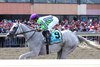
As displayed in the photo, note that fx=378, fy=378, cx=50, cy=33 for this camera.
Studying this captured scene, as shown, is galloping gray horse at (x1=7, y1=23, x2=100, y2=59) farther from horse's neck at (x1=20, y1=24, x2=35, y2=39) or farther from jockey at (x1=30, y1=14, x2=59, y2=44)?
jockey at (x1=30, y1=14, x2=59, y2=44)

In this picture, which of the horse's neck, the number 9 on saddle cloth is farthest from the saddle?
the horse's neck

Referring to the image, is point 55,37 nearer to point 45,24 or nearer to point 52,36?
point 52,36

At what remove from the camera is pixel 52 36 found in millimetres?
9234

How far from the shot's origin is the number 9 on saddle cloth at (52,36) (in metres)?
9.15

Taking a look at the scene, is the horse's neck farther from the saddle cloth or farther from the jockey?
the saddle cloth

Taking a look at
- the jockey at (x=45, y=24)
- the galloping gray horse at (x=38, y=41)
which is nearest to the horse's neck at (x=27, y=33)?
the galloping gray horse at (x=38, y=41)

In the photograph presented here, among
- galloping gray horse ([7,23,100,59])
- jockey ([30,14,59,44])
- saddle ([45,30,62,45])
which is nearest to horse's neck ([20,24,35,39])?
galloping gray horse ([7,23,100,59])

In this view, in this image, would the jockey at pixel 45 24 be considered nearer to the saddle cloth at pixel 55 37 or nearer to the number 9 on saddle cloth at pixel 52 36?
the number 9 on saddle cloth at pixel 52 36

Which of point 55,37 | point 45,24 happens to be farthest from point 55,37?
point 45,24

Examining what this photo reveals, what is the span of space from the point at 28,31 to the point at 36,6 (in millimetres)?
27435

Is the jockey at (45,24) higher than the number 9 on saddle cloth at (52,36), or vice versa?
the jockey at (45,24)

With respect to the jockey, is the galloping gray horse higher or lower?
lower

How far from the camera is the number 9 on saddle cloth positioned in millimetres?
9148
